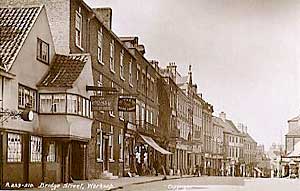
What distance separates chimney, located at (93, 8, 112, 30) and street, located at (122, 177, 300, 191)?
105cm

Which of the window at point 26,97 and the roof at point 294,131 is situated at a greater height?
the window at point 26,97

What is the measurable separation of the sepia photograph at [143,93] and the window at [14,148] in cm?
1

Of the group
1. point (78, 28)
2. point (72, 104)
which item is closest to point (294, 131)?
point (72, 104)

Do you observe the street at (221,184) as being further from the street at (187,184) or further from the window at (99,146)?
the window at (99,146)

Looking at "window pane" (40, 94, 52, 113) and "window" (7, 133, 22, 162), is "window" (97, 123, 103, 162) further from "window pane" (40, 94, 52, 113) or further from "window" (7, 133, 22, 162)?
"window" (7, 133, 22, 162)

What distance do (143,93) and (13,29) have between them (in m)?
1.05

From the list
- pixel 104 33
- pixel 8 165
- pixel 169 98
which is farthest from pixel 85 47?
pixel 8 165

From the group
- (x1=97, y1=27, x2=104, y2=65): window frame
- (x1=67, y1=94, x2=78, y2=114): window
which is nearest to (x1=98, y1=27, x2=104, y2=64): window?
(x1=97, y1=27, x2=104, y2=65): window frame

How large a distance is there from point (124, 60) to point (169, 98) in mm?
482

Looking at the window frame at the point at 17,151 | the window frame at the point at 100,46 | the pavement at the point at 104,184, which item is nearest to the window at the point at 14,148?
the window frame at the point at 17,151

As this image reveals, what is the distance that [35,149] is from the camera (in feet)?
21.0

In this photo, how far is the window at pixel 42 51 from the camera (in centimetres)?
643

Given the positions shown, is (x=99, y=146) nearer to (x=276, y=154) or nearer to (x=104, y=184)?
(x=104, y=184)

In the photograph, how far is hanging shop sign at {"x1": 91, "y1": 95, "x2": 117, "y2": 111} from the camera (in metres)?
6.22
